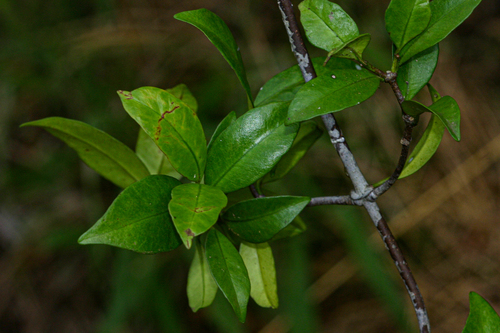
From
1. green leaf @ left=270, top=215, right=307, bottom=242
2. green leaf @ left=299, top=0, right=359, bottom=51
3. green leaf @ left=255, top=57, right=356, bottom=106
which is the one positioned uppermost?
green leaf @ left=299, top=0, right=359, bottom=51

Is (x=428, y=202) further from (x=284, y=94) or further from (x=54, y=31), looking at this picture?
(x=54, y=31)

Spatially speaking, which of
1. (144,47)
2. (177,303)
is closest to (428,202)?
(177,303)

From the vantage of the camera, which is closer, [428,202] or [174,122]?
[174,122]

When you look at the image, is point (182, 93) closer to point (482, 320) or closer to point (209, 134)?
point (482, 320)

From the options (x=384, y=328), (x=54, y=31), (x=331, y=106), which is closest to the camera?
(x=331, y=106)

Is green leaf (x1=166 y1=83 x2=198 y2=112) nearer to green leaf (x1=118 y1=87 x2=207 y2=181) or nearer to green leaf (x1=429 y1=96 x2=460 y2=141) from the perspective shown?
green leaf (x1=118 y1=87 x2=207 y2=181)

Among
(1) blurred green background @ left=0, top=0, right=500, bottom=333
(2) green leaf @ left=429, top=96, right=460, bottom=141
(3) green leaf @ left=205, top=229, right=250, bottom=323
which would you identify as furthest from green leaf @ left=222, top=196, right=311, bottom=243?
(1) blurred green background @ left=0, top=0, right=500, bottom=333

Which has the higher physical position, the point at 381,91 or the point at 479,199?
the point at 381,91
